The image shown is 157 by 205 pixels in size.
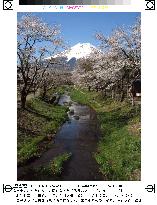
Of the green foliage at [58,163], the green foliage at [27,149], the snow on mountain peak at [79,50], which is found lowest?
the green foliage at [58,163]

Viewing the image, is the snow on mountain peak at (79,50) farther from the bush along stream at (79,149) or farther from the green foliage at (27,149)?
the green foliage at (27,149)

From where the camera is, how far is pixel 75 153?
16.1m

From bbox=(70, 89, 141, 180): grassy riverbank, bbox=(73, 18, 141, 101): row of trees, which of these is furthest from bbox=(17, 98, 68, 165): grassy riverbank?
bbox=(73, 18, 141, 101): row of trees

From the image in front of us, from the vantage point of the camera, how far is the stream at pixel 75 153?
42.8 feet

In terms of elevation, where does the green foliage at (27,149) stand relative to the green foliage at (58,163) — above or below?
above

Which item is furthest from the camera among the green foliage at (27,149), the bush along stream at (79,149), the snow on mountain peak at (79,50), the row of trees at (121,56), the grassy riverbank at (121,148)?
the row of trees at (121,56)

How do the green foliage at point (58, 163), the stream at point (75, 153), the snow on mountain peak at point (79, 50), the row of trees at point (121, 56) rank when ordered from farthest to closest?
the row of trees at point (121, 56) < the snow on mountain peak at point (79, 50) < the green foliage at point (58, 163) < the stream at point (75, 153)

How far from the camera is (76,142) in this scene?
18.0 metres

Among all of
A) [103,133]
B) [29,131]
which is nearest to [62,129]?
[103,133]

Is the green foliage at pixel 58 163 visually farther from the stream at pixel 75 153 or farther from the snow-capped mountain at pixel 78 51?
the snow-capped mountain at pixel 78 51

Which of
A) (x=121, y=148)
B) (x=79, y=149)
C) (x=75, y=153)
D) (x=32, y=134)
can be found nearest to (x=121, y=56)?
(x=79, y=149)

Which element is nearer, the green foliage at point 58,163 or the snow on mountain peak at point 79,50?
the green foliage at point 58,163

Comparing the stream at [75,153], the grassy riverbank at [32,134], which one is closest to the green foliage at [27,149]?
the grassy riverbank at [32,134]
